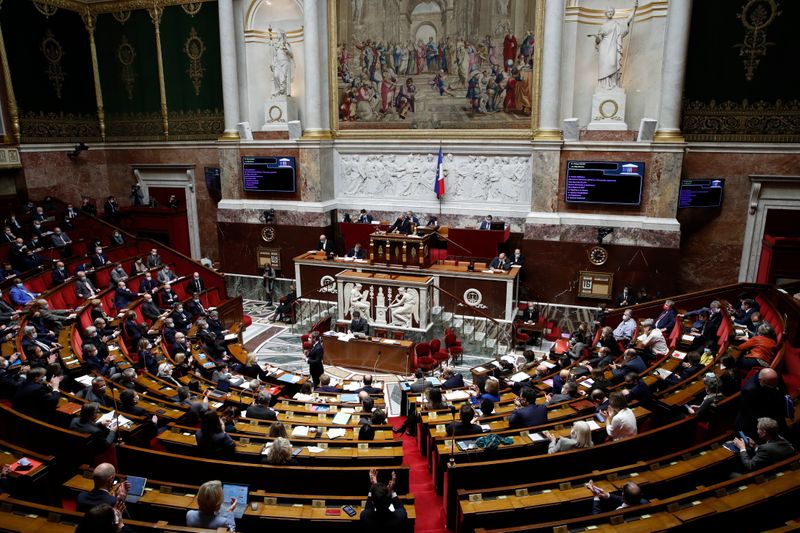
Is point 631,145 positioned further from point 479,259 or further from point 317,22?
point 317,22

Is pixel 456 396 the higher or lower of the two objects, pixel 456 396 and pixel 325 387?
the higher

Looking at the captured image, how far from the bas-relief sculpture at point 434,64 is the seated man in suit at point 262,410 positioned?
11.9 metres

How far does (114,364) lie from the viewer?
30.9ft

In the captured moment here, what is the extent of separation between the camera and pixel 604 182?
14773 mm

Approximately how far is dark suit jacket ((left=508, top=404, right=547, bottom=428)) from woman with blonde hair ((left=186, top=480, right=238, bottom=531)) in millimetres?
3765

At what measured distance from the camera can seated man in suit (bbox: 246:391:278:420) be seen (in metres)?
7.59

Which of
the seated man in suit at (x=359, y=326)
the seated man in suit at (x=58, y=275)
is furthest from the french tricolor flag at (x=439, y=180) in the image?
the seated man in suit at (x=58, y=275)

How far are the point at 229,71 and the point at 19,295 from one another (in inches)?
391

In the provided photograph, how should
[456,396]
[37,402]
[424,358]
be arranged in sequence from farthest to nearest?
1. [424,358]
2. [456,396]
3. [37,402]

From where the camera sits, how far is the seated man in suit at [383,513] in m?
4.86

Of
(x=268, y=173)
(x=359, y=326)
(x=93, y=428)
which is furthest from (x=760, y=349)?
(x=268, y=173)

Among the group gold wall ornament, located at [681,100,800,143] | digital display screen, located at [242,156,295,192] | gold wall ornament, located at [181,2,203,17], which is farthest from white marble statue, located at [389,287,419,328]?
gold wall ornament, located at [181,2,203,17]

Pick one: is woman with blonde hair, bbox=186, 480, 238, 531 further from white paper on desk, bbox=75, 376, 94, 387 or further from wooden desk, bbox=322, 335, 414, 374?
wooden desk, bbox=322, 335, 414, 374

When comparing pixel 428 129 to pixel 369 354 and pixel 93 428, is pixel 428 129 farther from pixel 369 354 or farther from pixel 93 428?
pixel 93 428
